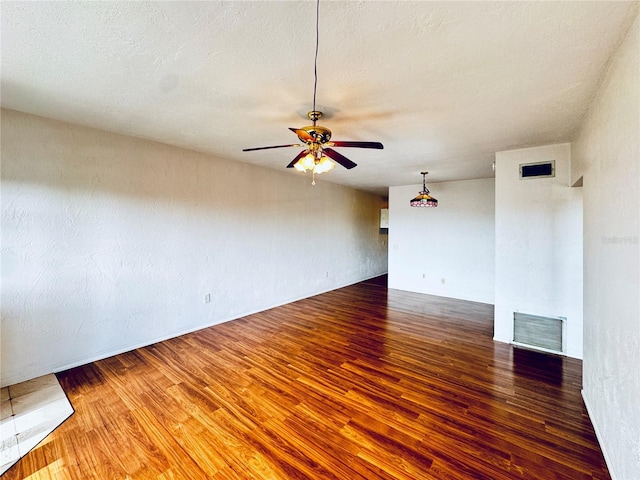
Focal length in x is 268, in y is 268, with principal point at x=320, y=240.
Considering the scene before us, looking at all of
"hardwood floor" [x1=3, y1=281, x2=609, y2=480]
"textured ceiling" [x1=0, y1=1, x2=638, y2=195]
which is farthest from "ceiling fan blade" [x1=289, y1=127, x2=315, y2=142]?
"hardwood floor" [x1=3, y1=281, x2=609, y2=480]

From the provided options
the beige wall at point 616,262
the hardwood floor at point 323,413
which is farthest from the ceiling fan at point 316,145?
the hardwood floor at point 323,413

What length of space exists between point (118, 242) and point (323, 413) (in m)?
2.99

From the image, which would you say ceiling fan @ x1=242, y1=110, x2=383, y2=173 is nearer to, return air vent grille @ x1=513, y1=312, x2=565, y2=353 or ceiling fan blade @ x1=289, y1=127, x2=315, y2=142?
ceiling fan blade @ x1=289, y1=127, x2=315, y2=142

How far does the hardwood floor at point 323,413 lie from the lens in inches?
68.5

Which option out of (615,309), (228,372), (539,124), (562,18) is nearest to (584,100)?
(539,124)

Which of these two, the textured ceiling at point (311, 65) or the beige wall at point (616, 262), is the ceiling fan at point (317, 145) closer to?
the textured ceiling at point (311, 65)

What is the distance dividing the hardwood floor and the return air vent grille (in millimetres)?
235

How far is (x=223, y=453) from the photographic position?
1838mm

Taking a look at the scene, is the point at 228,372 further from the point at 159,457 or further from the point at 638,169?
the point at 638,169

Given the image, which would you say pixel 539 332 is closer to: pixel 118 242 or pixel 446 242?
pixel 446 242

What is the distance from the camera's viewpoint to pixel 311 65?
178 cm

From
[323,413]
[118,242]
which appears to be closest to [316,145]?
[323,413]

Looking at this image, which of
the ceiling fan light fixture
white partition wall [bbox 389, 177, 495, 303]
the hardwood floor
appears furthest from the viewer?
white partition wall [bbox 389, 177, 495, 303]

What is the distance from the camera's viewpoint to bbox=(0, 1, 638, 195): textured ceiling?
136cm
